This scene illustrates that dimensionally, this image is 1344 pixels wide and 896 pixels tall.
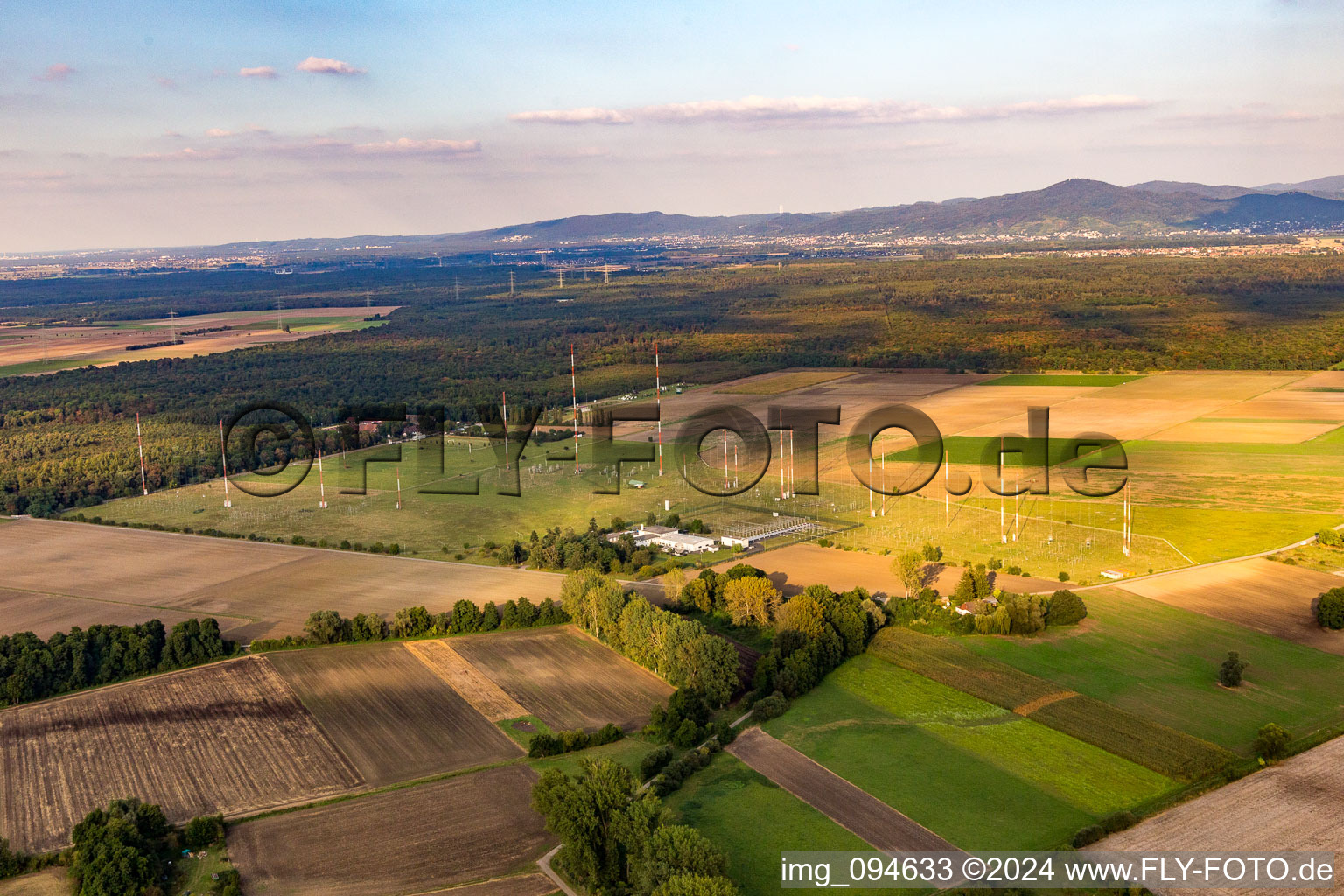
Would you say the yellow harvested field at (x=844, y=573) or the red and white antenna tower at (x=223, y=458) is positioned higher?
the red and white antenna tower at (x=223, y=458)

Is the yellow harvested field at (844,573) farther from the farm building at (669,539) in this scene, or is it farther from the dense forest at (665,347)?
the dense forest at (665,347)

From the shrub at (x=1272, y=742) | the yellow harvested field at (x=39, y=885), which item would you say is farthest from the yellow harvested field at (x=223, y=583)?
the shrub at (x=1272, y=742)

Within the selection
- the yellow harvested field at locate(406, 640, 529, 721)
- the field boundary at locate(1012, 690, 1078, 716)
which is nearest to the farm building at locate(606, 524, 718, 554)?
the yellow harvested field at locate(406, 640, 529, 721)

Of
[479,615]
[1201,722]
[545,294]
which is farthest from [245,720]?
[545,294]

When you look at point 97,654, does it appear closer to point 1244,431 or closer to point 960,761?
point 960,761

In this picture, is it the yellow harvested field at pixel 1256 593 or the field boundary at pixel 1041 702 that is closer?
the field boundary at pixel 1041 702

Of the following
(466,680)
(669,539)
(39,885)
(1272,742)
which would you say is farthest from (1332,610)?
(39,885)
